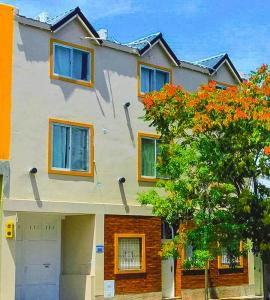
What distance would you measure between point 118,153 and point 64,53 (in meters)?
4.18

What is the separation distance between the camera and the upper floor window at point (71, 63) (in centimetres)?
2286

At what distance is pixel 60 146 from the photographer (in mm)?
22656

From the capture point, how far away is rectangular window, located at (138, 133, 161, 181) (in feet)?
82.1

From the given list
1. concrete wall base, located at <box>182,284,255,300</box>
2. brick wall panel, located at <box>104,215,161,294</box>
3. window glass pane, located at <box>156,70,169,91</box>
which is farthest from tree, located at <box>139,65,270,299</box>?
concrete wall base, located at <box>182,284,255,300</box>

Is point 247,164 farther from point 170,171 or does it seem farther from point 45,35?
point 45,35

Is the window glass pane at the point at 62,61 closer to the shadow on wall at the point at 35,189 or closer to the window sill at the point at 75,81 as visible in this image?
the window sill at the point at 75,81

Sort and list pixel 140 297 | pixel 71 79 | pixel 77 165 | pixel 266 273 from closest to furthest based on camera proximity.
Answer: pixel 266 273 < pixel 77 165 < pixel 71 79 < pixel 140 297

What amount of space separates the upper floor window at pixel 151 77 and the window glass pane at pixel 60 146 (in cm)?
400

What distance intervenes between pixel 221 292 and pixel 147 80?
9.30 meters

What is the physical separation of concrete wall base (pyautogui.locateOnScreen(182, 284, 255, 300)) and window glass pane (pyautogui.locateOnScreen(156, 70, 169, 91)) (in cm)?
819

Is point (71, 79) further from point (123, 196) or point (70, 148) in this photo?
point (123, 196)

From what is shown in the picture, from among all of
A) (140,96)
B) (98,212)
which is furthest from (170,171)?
(140,96)

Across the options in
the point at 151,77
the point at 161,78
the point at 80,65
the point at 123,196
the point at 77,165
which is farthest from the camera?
the point at 161,78

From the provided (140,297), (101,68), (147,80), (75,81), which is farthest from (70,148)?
(140,297)
